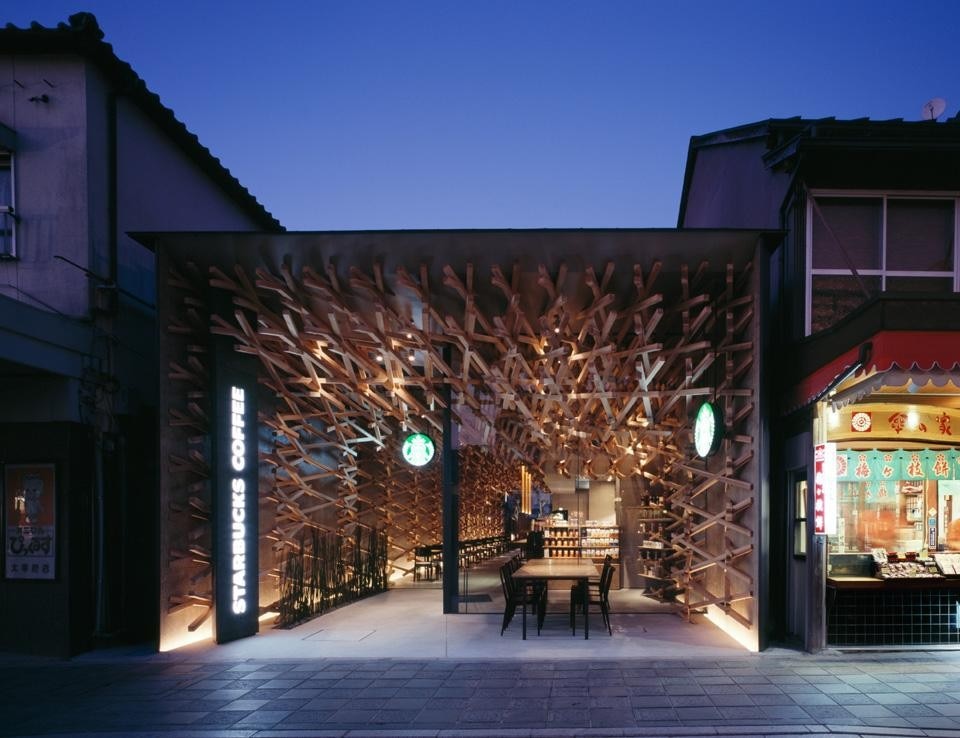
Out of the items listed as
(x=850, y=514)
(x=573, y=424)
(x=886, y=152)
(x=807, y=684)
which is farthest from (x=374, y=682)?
(x=886, y=152)

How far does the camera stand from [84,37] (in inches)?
370

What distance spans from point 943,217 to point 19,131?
40.7 feet

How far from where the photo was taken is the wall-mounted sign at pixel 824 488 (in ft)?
28.7

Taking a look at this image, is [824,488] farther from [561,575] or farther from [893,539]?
[561,575]

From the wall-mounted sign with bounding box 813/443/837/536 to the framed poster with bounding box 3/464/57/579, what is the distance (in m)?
9.48

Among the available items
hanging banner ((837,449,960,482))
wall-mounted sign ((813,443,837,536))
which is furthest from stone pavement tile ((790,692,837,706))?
hanging banner ((837,449,960,482))

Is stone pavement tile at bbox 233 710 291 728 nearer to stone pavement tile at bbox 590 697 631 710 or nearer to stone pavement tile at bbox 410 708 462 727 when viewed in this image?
stone pavement tile at bbox 410 708 462 727

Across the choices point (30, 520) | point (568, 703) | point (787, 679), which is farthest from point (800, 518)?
point (30, 520)

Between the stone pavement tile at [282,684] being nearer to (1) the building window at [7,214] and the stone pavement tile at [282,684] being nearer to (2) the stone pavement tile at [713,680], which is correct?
(2) the stone pavement tile at [713,680]

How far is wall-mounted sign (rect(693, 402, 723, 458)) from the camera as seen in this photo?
912cm

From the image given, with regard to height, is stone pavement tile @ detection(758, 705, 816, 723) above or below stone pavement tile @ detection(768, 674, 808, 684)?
above

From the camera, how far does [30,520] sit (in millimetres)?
9664

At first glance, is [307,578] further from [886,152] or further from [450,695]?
[886,152]

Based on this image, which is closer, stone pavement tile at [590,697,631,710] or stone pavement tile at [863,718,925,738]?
stone pavement tile at [863,718,925,738]
